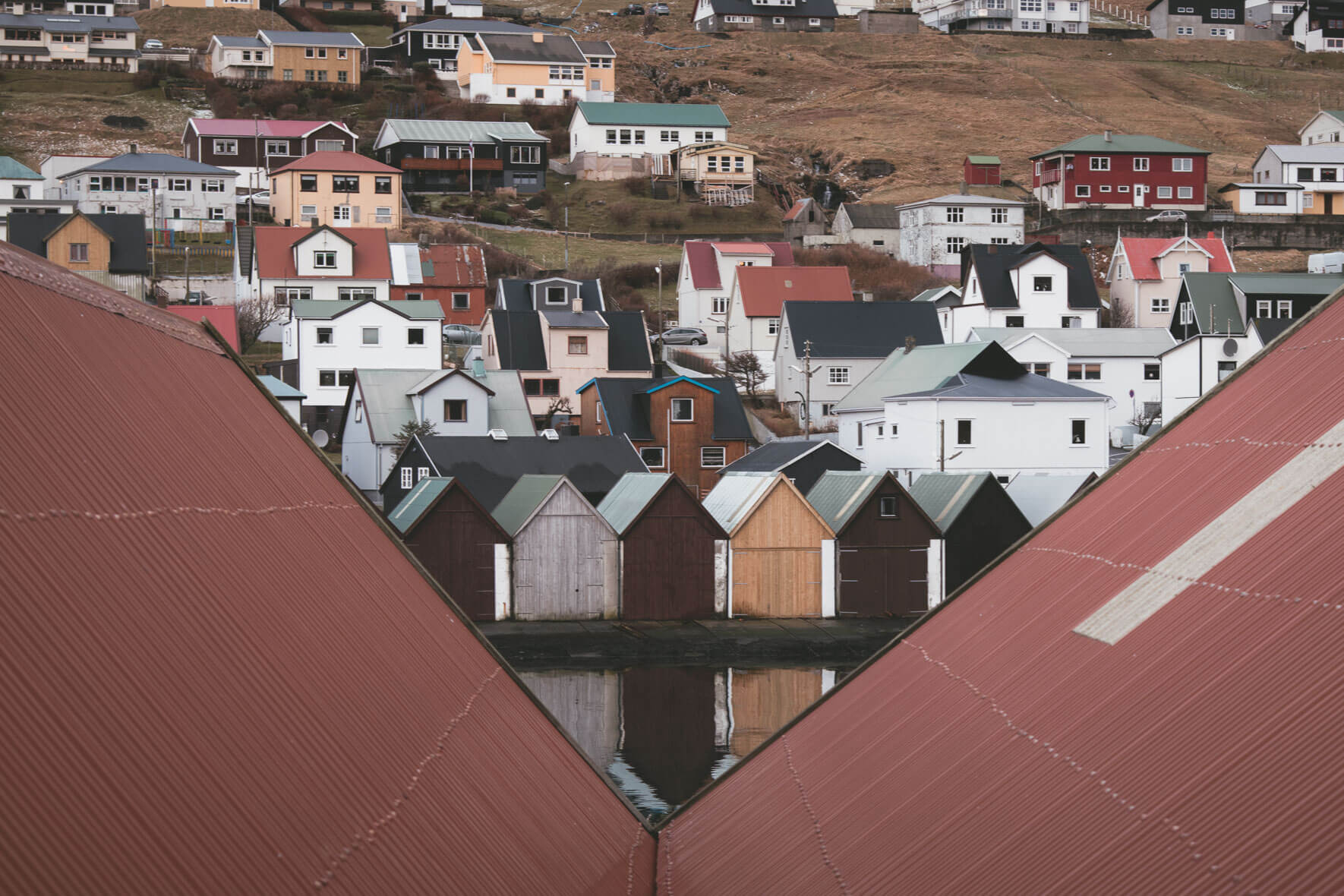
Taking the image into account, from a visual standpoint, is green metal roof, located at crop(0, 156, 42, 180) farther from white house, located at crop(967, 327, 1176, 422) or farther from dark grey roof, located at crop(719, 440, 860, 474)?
dark grey roof, located at crop(719, 440, 860, 474)

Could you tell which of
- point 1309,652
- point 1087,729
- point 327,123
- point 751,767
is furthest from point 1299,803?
point 327,123

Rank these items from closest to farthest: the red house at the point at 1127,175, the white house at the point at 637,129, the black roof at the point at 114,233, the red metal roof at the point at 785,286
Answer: the black roof at the point at 114,233 < the red metal roof at the point at 785,286 < the red house at the point at 1127,175 < the white house at the point at 637,129

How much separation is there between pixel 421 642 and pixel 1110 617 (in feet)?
14.5

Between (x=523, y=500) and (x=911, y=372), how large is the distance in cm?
1722

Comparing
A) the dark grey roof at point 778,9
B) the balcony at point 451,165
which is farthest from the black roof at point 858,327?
the dark grey roof at point 778,9

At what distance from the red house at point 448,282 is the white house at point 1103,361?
931 inches

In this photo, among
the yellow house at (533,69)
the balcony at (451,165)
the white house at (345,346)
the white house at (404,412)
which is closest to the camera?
the white house at (404,412)

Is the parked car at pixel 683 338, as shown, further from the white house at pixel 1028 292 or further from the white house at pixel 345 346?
the white house at pixel 345 346

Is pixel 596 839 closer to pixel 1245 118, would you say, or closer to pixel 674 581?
pixel 674 581

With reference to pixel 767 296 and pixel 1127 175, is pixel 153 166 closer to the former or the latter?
pixel 767 296

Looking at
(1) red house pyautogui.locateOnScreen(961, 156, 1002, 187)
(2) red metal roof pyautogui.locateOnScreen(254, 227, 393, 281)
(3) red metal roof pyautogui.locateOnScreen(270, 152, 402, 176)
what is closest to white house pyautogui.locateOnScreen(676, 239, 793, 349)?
(2) red metal roof pyautogui.locateOnScreen(254, 227, 393, 281)

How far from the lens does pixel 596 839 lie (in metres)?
10.9

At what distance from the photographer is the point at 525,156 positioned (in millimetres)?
98812

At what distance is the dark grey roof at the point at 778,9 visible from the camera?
143 metres
